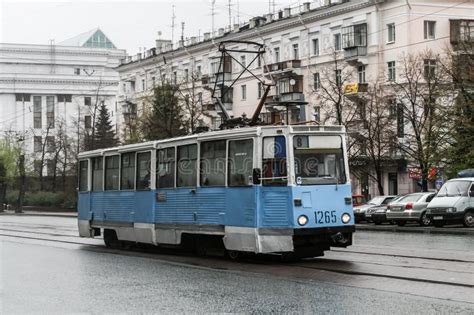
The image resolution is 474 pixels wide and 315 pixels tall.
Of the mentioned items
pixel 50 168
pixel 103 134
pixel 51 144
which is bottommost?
pixel 50 168

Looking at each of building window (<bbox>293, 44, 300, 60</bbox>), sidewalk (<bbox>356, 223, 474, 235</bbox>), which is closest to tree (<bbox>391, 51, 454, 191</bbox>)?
sidewalk (<bbox>356, 223, 474, 235</bbox>)

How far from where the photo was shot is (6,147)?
87688mm

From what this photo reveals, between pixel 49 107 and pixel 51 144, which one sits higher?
pixel 49 107

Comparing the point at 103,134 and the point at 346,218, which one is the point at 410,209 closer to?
the point at 346,218

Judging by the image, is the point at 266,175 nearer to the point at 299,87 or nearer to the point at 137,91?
the point at 299,87

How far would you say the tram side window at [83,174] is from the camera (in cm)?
2508

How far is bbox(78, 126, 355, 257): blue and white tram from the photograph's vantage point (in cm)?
1648

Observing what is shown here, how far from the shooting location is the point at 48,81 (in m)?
118

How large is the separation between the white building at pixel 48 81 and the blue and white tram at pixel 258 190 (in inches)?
3785

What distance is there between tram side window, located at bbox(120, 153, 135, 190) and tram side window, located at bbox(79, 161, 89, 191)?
2730 mm

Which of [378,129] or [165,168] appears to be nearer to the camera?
[165,168]

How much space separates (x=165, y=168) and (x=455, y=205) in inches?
592

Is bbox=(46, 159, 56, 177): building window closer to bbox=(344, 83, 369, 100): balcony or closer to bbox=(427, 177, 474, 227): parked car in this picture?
bbox=(344, 83, 369, 100): balcony

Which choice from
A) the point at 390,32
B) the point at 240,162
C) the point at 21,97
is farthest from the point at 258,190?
the point at 21,97
